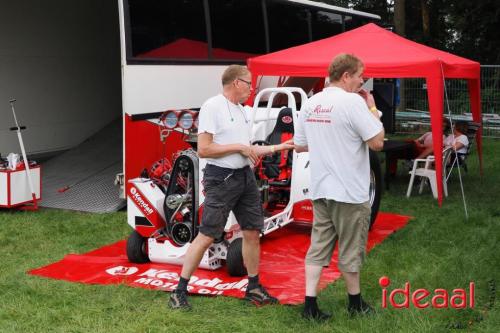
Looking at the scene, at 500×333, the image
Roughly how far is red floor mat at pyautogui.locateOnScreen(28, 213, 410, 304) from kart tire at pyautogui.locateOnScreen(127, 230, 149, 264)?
0.06 metres

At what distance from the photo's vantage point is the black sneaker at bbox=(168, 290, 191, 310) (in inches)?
181

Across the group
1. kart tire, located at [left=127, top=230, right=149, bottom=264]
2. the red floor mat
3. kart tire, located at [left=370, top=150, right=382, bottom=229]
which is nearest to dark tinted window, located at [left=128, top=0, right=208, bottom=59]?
the red floor mat

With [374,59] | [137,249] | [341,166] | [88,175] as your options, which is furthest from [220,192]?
[88,175]

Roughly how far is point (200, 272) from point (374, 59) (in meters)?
4.26

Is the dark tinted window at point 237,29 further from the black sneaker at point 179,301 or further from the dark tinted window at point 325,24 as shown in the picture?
the black sneaker at point 179,301

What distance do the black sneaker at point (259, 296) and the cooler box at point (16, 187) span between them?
4070mm

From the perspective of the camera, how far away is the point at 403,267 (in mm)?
5625

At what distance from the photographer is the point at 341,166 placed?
4.11 m

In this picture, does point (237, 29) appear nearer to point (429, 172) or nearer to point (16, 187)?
point (429, 172)

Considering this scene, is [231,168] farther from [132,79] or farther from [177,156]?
[132,79]

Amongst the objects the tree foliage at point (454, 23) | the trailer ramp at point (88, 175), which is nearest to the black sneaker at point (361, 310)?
the trailer ramp at point (88, 175)

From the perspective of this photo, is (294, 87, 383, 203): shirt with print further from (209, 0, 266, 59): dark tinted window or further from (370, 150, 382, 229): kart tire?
(209, 0, 266, 59): dark tinted window

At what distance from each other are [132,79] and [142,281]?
318 centimetres

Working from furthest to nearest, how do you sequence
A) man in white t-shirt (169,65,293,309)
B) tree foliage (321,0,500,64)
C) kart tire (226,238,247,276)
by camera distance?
tree foliage (321,0,500,64), kart tire (226,238,247,276), man in white t-shirt (169,65,293,309)
